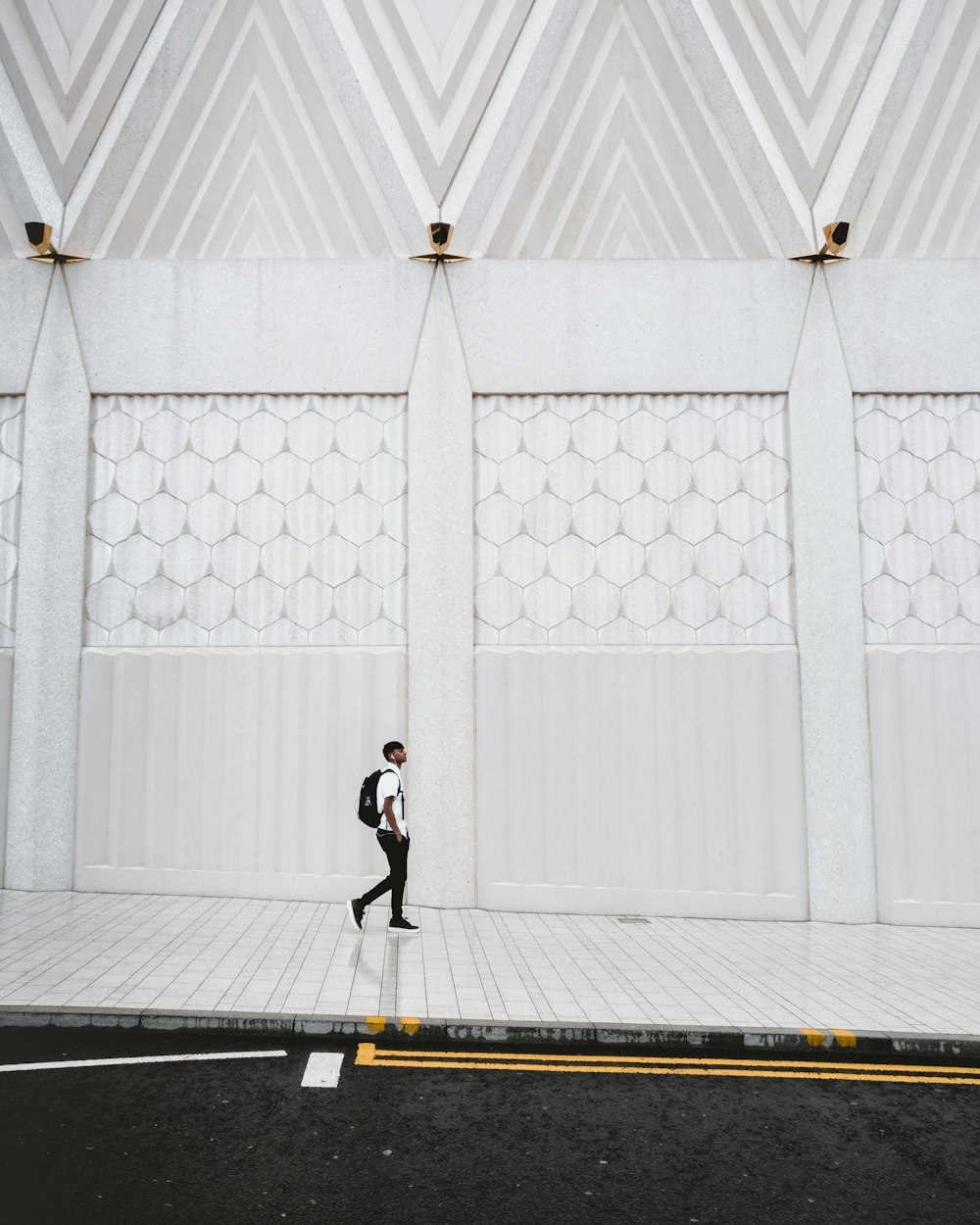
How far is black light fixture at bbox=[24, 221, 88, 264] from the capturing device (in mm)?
9109

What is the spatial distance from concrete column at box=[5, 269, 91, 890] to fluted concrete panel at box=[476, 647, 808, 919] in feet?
14.3

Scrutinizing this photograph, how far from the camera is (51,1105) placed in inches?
161

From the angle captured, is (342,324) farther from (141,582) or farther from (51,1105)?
(51,1105)

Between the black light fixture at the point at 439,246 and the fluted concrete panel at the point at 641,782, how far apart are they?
422 centimetres

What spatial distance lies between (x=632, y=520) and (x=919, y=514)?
9.99 feet

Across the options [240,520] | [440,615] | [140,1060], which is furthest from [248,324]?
[140,1060]

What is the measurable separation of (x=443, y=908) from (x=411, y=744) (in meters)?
1.65

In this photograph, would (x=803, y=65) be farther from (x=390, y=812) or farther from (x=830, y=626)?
(x=390, y=812)

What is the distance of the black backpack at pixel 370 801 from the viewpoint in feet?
24.1

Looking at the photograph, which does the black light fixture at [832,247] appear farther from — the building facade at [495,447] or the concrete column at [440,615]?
the concrete column at [440,615]

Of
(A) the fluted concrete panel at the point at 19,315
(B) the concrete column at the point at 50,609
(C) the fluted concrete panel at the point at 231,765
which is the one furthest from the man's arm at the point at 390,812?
(A) the fluted concrete panel at the point at 19,315

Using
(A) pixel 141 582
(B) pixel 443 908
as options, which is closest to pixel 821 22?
(A) pixel 141 582

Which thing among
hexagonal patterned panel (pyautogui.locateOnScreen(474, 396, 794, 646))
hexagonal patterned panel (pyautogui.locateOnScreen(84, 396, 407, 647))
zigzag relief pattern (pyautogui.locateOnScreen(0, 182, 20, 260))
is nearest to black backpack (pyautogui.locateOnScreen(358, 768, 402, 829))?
hexagonal patterned panel (pyautogui.locateOnScreen(84, 396, 407, 647))

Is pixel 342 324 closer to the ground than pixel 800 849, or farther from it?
farther from it
